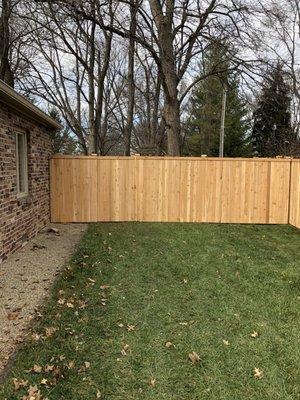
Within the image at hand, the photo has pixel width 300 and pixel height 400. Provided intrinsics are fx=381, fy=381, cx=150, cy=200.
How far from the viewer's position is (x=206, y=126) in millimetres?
24641

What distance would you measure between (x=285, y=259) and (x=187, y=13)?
825 centimetres

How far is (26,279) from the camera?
4855mm

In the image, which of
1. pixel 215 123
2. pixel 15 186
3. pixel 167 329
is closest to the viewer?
pixel 167 329

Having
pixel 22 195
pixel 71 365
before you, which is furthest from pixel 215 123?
pixel 71 365

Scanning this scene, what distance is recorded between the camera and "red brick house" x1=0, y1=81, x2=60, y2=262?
5.63m

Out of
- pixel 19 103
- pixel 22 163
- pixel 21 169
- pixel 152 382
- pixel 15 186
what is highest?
pixel 19 103

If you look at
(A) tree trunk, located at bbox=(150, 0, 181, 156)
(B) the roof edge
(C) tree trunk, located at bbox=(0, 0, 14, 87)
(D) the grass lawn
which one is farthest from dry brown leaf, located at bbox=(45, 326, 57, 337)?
(C) tree trunk, located at bbox=(0, 0, 14, 87)

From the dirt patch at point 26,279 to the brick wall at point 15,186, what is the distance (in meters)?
0.25

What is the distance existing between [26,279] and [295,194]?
650cm

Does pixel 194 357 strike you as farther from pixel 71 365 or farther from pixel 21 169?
pixel 21 169

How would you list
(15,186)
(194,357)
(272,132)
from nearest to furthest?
1. (194,357)
2. (15,186)
3. (272,132)

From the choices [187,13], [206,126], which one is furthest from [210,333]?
[206,126]

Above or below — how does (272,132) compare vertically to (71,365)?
above

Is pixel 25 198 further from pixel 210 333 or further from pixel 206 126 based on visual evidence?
pixel 206 126
